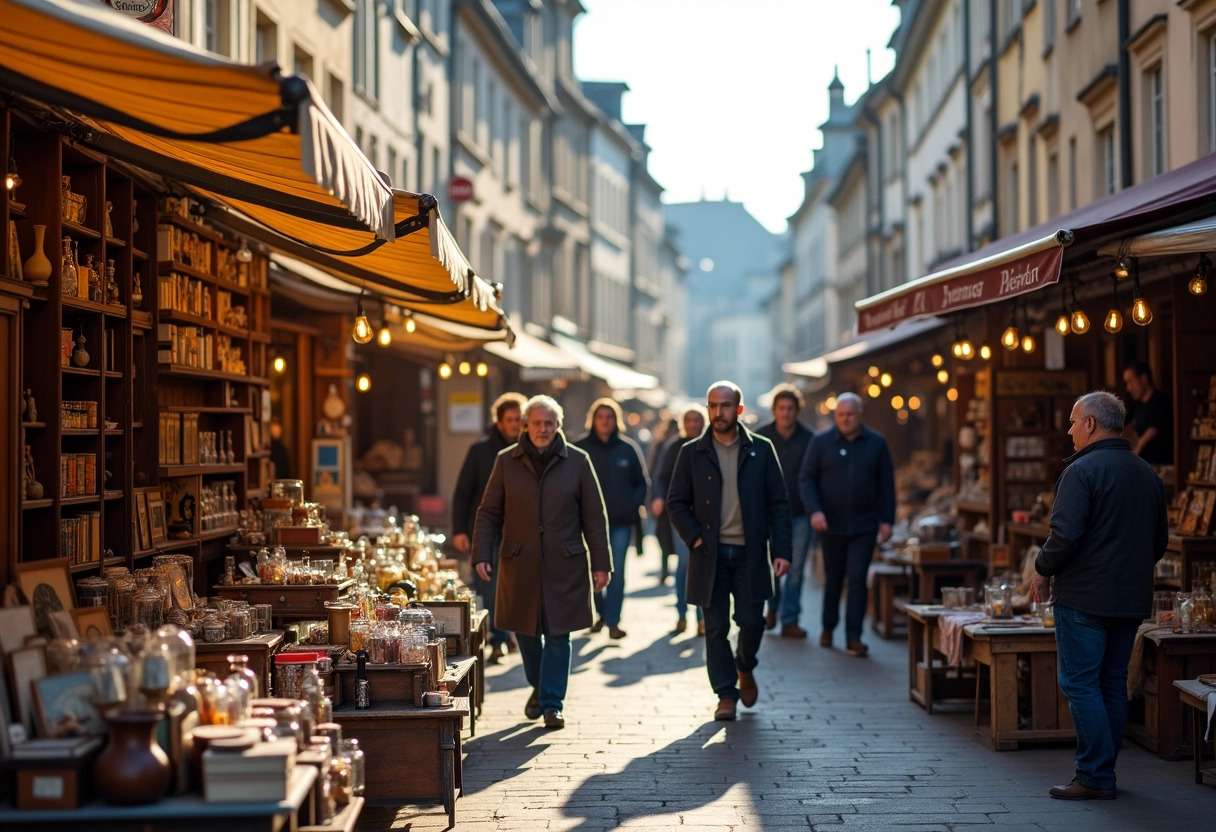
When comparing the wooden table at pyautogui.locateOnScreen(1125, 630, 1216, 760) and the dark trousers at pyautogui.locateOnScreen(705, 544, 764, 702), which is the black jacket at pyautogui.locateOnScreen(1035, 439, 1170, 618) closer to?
the wooden table at pyautogui.locateOnScreen(1125, 630, 1216, 760)

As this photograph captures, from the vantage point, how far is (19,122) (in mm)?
7570

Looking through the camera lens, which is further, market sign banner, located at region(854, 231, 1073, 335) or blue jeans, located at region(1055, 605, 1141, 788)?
market sign banner, located at region(854, 231, 1073, 335)

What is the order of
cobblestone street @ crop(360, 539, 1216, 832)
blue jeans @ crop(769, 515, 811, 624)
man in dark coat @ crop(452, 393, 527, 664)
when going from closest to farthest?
cobblestone street @ crop(360, 539, 1216, 832)
man in dark coat @ crop(452, 393, 527, 664)
blue jeans @ crop(769, 515, 811, 624)

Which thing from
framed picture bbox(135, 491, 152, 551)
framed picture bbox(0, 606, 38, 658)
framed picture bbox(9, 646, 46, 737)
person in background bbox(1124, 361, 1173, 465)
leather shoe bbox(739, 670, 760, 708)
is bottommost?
leather shoe bbox(739, 670, 760, 708)

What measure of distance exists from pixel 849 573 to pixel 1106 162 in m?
6.83

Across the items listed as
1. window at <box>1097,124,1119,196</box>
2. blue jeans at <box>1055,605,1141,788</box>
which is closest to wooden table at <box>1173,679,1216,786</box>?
blue jeans at <box>1055,605,1141,788</box>

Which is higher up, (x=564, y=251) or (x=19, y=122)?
(x=564, y=251)

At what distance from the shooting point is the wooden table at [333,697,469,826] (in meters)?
7.52

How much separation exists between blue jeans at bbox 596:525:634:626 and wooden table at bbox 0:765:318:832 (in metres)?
9.57

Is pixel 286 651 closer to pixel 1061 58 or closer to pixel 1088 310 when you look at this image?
pixel 1088 310

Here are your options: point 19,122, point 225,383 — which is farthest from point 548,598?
point 19,122

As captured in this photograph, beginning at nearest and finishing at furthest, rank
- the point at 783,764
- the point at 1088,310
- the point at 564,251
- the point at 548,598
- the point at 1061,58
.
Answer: the point at 783,764, the point at 548,598, the point at 1088,310, the point at 1061,58, the point at 564,251

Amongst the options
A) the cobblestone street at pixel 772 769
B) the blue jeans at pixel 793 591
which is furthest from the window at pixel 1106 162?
the cobblestone street at pixel 772 769

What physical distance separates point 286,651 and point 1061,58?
14.5 m
